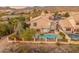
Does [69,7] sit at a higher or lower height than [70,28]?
higher

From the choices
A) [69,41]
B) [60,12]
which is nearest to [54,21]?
[60,12]
